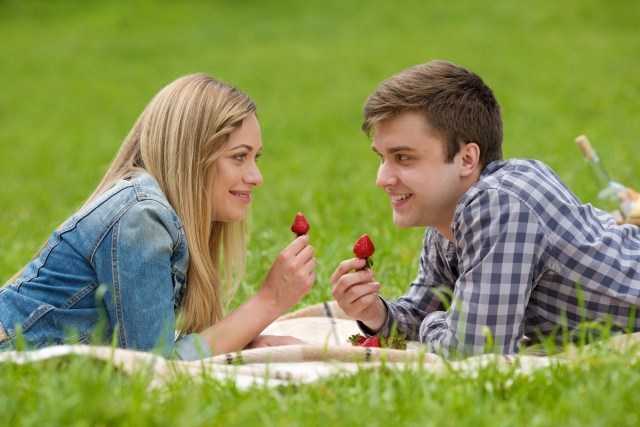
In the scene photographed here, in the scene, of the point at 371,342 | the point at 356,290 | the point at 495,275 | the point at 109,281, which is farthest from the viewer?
the point at 356,290

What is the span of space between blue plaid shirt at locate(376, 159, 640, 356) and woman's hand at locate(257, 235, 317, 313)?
22.3 inches

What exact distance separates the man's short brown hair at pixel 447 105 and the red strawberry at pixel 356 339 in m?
0.86

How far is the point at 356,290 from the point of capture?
4125mm

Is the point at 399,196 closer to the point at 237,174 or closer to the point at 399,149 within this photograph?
the point at 399,149

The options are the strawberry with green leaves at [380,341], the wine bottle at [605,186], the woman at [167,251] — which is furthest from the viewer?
the wine bottle at [605,186]

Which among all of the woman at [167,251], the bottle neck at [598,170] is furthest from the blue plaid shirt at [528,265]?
the bottle neck at [598,170]

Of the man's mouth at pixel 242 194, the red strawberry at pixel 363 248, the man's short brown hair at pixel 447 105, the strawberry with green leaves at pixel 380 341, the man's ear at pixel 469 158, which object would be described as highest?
the man's short brown hair at pixel 447 105

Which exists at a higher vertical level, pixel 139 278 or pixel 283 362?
pixel 139 278

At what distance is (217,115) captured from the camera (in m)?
4.04

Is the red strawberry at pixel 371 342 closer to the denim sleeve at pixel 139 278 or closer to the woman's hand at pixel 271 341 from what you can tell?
the woman's hand at pixel 271 341

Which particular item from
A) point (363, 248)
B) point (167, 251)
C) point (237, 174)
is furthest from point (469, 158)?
point (167, 251)

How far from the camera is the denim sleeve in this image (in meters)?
3.62

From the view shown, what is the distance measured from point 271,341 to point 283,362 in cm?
54

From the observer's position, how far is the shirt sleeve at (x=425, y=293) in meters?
4.30
